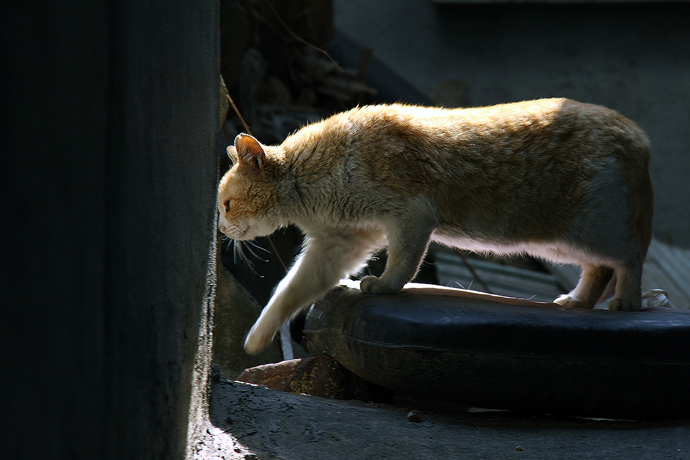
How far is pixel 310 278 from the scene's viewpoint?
237 centimetres

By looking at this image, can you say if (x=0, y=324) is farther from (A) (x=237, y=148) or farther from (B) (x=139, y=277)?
(A) (x=237, y=148)

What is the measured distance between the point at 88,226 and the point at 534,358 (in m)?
1.47

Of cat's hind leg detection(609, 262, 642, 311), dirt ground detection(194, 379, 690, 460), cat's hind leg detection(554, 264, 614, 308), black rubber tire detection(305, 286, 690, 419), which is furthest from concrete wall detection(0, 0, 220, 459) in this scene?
cat's hind leg detection(554, 264, 614, 308)

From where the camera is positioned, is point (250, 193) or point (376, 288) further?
point (250, 193)

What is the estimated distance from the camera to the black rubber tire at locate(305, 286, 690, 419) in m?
1.86

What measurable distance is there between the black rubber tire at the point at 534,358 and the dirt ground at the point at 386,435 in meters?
0.08

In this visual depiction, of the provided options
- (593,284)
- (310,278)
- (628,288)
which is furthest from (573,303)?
(310,278)

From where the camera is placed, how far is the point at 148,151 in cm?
103

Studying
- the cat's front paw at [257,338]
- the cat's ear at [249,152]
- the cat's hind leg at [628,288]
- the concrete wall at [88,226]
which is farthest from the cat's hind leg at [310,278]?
the concrete wall at [88,226]

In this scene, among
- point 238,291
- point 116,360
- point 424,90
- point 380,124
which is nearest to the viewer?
point 116,360

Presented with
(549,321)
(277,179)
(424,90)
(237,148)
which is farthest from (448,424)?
(424,90)

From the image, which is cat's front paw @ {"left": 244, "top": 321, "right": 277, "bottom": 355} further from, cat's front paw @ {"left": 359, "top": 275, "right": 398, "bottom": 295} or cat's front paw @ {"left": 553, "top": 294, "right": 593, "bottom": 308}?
cat's front paw @ {"left": 553, "top": 294, "right": 593, "bottom": 308}

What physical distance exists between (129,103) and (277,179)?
1.36 m

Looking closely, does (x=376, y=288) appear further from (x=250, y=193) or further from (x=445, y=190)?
(x=250, y=193)
